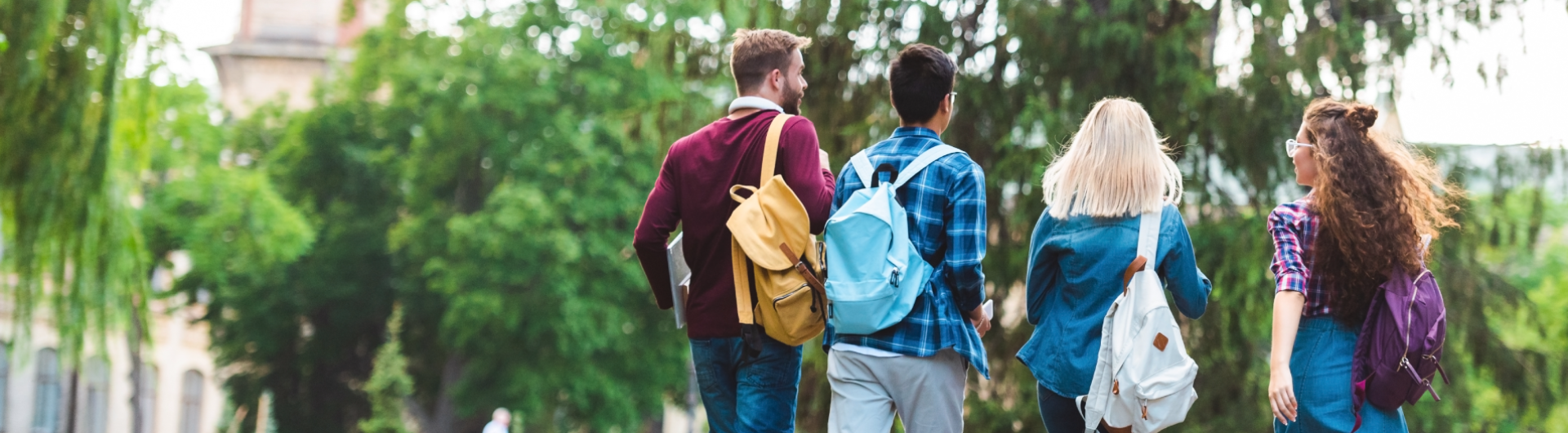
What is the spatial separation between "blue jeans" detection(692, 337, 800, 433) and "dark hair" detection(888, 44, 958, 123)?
71 centimetres

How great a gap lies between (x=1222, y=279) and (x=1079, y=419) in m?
4.87

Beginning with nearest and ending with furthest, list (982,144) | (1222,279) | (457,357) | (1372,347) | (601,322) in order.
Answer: (1372,347)
(1222,279)
(982,144)
(601,322)
(457,357)

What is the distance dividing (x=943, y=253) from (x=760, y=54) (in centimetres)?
75

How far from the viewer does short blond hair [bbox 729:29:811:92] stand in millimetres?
3828

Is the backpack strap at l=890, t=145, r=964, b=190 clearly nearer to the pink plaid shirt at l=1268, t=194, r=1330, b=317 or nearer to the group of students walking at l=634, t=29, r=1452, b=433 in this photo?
the group of students walking at l=634, t=29, r=1452, b=433

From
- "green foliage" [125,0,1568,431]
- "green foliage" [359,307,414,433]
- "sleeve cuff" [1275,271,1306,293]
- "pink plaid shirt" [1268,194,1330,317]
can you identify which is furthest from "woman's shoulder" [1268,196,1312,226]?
"green foliage" [359,307,414,433]

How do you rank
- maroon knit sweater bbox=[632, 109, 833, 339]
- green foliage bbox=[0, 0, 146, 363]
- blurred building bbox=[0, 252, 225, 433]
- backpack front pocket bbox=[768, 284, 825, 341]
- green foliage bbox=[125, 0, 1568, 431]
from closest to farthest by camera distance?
backpack front pocket bbox=[768, 284, 825, 341] < maroon knit sweater bbox=[632, 109, 833, 339] < green foliage bbox=[125, 0, 1568, 431] < green foliage bbox=[0, 0, 146, 363] < blurred building bbox=[0, 252, 225, 433]

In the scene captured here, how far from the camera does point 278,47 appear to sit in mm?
39625

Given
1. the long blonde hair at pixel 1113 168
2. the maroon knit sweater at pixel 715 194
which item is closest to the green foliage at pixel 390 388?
the maroon knit sweater at pixel 715 194

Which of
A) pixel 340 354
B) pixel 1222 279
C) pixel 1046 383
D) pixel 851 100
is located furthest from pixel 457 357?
pixel 1046 383

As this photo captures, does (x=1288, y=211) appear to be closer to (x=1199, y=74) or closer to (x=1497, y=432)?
(x=1199, y=74)

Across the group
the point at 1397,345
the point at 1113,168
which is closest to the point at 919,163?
the point at 1113,168

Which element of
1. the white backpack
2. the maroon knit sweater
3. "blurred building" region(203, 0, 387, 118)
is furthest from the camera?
"blurred building" region(203, 0, 387, 118)

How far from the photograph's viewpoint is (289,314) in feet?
80.3
